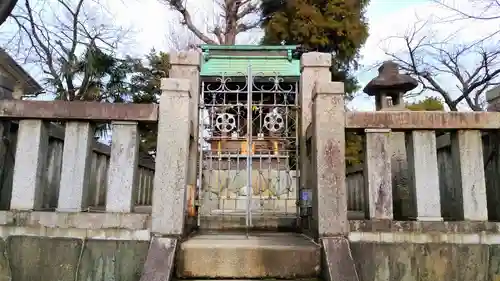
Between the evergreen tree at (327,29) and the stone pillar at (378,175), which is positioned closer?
the stone pillar at (378,175)

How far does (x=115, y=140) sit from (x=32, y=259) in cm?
123

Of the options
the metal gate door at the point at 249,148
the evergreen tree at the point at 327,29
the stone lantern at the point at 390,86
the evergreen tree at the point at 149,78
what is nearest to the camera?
the metal gate door at the point at 249,148

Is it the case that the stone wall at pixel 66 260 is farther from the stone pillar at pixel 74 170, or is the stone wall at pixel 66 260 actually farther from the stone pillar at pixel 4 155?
the stone pillar at pixel 4 155

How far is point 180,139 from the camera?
3.65 meters

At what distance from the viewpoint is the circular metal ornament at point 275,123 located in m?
5.95

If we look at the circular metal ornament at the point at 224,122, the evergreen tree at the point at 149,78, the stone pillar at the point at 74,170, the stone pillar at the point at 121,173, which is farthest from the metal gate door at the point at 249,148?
the evergreen tree at the point at 149,78

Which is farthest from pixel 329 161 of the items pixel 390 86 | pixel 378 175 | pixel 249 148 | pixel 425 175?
pixel 390 86

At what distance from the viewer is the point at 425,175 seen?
11.7 ft

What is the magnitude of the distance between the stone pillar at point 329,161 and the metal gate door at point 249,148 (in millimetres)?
1730

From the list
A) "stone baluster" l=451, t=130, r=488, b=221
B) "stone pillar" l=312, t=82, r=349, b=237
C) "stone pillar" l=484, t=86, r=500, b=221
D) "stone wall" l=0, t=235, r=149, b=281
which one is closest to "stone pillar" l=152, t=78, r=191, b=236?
"stone wall" l=0, t=235, r=149, b=281

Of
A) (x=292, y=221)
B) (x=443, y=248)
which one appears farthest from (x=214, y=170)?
(x=443, y=248)

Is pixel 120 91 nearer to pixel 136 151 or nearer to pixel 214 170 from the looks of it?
pixel 214 170

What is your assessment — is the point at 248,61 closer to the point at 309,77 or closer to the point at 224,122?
the point at 224,122

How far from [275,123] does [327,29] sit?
9.36m
